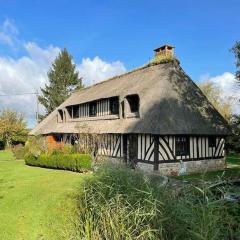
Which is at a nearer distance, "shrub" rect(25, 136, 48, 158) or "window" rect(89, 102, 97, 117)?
"shrub" rect(25, 136, 48, 158)

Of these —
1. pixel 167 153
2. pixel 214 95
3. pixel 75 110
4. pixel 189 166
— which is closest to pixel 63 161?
pixel 167 153

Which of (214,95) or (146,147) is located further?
(214,95)

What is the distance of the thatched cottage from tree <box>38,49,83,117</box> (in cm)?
2839

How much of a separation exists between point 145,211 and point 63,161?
1427 cm

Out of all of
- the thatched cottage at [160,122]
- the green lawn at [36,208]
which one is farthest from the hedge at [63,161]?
the thatched cottage at [160,122]

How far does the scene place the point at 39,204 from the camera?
10.8m

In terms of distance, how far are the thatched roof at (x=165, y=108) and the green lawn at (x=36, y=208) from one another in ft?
15.6

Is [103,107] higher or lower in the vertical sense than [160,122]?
higher

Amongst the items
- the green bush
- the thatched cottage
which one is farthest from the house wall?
the green bush

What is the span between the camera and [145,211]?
5691 millimetres

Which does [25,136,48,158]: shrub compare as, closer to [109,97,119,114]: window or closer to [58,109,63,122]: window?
[58,109,63,122]: window

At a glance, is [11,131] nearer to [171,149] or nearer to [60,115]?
[60,115]

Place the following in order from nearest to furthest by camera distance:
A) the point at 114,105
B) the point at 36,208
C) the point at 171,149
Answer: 1. the point at 36,208
2. the point at 171,149
3. the point at 114,105

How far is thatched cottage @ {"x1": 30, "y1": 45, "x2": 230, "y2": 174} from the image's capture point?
16.4 meters
